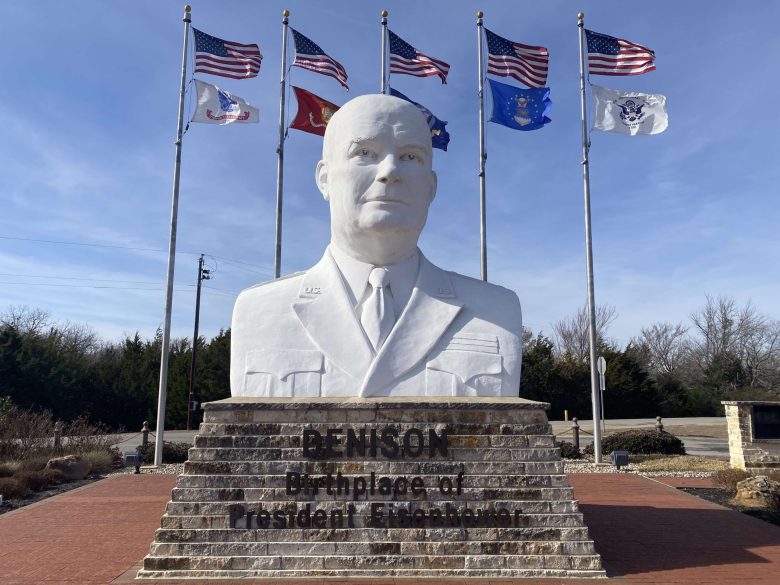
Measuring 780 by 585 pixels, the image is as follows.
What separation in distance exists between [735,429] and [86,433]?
15.6 meters

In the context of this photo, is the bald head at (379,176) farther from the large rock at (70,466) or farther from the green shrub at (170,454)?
the green shrub at (170,454)

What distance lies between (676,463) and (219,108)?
41.1ft

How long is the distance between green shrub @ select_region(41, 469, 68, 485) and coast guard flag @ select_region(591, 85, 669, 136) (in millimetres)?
12971

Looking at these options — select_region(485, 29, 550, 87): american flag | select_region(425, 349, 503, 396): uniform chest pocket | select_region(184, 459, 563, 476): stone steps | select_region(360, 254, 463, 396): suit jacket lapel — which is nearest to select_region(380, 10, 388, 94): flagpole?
select_region(485, 29, 550, 87): american flag

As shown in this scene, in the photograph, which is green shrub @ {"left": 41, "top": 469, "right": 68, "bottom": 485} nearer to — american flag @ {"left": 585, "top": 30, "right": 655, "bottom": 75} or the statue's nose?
the statue's nose

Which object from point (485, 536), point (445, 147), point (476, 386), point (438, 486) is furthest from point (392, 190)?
point (445, 147)

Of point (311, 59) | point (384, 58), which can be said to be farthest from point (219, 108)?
point (384, 58)

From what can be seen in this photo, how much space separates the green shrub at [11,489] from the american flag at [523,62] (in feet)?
38.8

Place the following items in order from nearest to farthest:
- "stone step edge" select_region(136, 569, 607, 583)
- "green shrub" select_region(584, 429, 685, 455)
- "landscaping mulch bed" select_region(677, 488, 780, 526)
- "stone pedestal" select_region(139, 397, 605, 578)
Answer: "stone step edge" select_region(136, 569, 607, 583) < "stone pedestal" select_region(139, 397, 605, 578) < "landscaping mulch bed" select_region(677, 488, 780, 526) < "green shrub" select_region(584, 429, 685, 455)

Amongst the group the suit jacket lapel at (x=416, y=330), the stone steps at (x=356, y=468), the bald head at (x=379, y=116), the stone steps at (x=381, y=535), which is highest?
the bald head at (x=379, y=116)

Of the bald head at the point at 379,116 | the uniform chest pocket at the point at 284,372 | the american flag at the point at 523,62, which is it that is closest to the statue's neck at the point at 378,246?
the bald head at the point at 379,116

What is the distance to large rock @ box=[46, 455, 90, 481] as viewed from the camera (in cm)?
1248

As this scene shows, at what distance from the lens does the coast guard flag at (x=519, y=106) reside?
1280 centimetres

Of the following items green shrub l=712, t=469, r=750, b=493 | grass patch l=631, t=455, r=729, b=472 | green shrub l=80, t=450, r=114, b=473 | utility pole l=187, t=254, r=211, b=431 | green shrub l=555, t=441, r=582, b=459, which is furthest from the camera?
utility pole l=187, t=254, r=211, b=431
